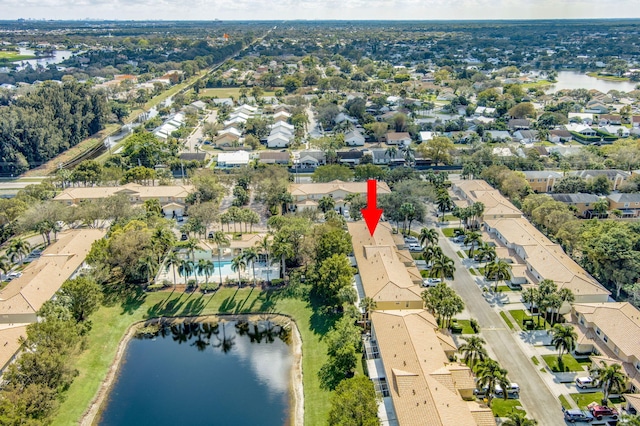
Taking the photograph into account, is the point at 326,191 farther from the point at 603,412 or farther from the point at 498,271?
the point at 603,412

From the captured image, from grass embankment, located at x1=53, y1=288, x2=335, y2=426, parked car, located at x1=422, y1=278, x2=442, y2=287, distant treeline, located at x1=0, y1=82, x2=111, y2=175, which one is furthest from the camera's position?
distant treeline, located at x1=0, y1=82, x2=111, y2=175

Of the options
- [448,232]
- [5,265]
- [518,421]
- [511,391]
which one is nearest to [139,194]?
[5,265]

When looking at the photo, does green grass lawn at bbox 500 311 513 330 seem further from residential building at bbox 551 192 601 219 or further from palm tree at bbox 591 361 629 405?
residential building at bbox 551 192 601 219

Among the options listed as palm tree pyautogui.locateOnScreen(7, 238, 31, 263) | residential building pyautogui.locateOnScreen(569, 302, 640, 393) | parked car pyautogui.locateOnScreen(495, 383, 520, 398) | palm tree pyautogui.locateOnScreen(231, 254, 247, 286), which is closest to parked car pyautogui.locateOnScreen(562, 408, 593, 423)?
parked car pyautogui.locateOnScreen(495, 383, 520, 398)

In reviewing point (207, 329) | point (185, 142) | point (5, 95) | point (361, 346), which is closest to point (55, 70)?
point (5, 95)

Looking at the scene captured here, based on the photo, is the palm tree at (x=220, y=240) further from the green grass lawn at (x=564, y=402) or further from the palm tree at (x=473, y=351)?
the green grass lawn at (x=564, y=402)

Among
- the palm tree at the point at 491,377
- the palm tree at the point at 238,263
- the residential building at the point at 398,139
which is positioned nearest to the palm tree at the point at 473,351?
the palm tree at the point at 491,377
